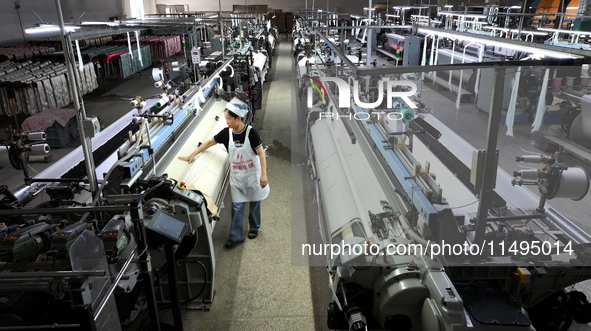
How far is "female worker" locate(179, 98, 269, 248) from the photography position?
12.1ft

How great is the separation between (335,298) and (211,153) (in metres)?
2.39

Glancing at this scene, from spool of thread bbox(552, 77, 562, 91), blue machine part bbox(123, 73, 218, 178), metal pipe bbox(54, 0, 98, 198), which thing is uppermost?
metal pipe bbox(54, 0, 98, 198)

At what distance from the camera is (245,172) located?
376 cm

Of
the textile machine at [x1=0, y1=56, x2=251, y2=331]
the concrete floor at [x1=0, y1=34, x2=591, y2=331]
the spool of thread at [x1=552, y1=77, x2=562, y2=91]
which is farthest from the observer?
the spool of thread at [x1=552, y1=77, x2=562, y2=91]

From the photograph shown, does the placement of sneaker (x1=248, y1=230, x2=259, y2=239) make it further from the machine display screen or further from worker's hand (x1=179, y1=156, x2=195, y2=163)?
the machine display screen

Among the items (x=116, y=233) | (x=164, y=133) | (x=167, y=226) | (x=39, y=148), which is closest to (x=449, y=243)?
(x=167, y=226)

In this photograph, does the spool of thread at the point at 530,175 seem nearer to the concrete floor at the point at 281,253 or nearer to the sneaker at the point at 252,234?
the concrete floor at the point at 281,253

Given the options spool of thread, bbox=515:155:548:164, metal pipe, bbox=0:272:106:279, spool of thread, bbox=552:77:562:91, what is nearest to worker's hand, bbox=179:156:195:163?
metal pipe, bbox=0:272:106:279

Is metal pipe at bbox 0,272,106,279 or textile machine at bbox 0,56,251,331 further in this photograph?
textile machine at bbox 0,56,251,331

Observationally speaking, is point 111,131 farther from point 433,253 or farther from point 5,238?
point 433,253

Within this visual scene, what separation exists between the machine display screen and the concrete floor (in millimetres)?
1155

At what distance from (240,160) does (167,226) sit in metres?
1.61

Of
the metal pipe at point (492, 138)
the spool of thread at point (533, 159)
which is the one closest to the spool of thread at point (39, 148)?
the metal pipe at point (492, 138)

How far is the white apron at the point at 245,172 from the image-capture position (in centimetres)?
371
